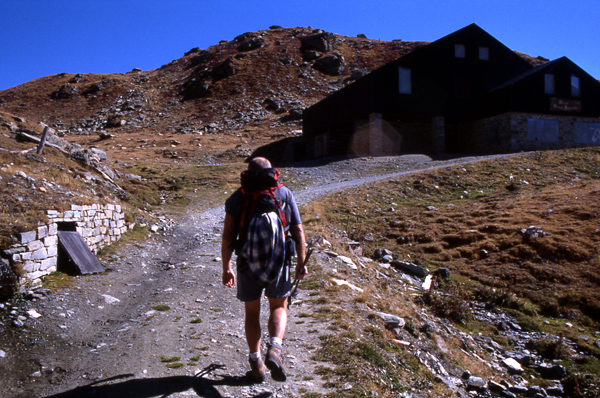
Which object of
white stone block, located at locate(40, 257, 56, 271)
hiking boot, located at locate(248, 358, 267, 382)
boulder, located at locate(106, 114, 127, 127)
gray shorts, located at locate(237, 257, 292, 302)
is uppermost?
boulder, located at locate(106, 114, 127, 127)

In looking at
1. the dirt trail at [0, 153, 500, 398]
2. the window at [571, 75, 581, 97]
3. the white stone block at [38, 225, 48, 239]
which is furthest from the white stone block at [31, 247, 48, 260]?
the window at [571, 75, 581, 97]

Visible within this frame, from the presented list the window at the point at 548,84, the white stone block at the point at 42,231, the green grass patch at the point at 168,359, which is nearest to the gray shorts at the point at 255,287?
the green grass patch at the point at 168,359

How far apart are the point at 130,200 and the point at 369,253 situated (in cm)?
764

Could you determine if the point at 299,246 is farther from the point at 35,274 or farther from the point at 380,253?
the point at 380,253

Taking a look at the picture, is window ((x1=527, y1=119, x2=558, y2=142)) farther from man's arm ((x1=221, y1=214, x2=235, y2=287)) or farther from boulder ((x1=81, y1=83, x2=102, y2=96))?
boulder ((x1=81, y1=83, x2=102, y2=96))

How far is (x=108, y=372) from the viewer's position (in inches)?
155

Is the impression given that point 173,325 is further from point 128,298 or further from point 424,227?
point 424,227

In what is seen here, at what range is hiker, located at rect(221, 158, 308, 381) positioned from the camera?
335cm

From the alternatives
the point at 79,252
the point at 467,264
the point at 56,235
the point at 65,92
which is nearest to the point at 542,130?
the point at 467,264

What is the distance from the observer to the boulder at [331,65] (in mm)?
60647

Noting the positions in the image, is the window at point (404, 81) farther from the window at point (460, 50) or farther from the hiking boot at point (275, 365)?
the hiking boot at point (275, 365)

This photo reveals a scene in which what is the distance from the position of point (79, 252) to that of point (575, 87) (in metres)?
31.4

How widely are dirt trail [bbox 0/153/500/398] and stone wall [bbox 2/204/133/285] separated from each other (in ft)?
2.07

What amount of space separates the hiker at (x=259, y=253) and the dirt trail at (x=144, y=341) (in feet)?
1.92
